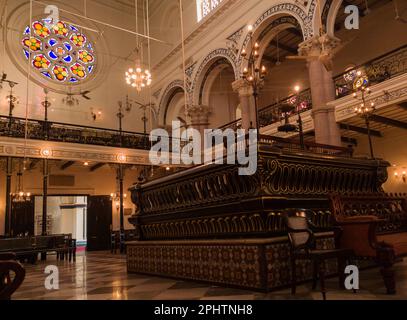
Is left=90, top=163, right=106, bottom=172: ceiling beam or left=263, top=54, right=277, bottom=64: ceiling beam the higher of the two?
left=263, top=54, right=277, bottom=64: ceiling beam

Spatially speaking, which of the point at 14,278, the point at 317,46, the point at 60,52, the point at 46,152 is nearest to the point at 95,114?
the point at 60,52

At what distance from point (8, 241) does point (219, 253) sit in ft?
24.3

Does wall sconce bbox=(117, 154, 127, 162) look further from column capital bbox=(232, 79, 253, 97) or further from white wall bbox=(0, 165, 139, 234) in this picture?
column capital bbox=(232, 79, 253, 97)

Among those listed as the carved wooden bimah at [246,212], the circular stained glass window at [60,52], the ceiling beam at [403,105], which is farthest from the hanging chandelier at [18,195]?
the ceiling beam at [403,105]

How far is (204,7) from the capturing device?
52.7 ft

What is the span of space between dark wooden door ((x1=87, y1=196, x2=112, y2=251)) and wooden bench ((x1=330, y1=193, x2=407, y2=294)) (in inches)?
552

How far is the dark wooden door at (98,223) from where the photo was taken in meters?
16.3

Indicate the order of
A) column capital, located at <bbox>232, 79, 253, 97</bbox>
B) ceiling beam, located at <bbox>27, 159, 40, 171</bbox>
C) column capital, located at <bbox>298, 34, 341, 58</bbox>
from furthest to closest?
ceiling beam, located at <bbox>27, 159, 40, 171</bbox>, column capital, located at <bbox>232, 79, 253, 97</bbox>, column capital, located at <bbox>298, 34, 341, 58</bbox>

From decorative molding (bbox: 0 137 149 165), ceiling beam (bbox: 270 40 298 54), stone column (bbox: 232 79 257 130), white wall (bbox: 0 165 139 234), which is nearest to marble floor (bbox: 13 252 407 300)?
decorative molding (bbox: 0 137 149 165)

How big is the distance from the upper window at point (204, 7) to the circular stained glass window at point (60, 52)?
603 cm

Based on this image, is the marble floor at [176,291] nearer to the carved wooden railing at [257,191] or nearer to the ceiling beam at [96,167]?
the carved wooden railing at [257,191]

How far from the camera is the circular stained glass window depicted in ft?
54.0

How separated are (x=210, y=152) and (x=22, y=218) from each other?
835 cm

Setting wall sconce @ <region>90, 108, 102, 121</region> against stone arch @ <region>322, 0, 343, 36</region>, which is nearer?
stone arch @ <region>322, 0, 343, 36</region>
